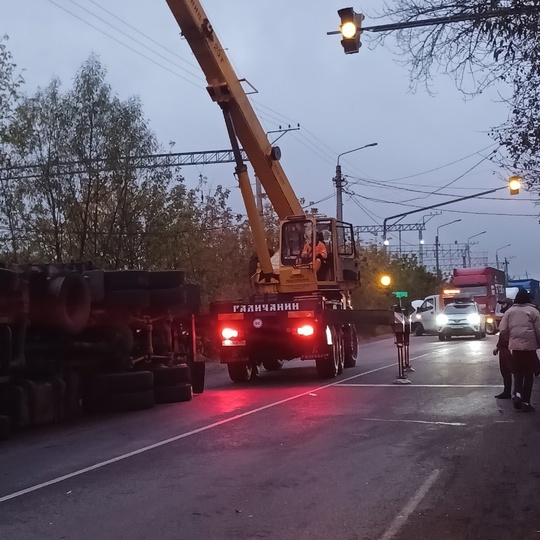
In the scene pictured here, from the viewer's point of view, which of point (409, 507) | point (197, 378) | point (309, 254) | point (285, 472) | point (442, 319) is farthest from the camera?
point (442, 319)

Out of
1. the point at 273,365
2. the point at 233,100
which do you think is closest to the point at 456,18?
the point at 233,100

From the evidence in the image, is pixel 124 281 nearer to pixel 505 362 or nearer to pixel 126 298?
pixel 126 298

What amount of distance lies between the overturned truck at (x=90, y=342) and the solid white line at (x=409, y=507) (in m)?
5.72

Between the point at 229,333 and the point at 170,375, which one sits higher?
the point at 229,333

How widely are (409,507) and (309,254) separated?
12987 mm

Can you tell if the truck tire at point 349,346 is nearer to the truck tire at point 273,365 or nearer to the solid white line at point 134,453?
the truck tire at point 273,365

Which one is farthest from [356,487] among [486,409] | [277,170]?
[277,170]

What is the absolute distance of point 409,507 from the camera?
7.18m

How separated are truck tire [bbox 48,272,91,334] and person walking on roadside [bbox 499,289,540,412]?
633 centimetres

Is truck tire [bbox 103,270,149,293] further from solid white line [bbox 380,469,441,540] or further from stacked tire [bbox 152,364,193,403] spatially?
solid white line [bbox 380,469,441,540]

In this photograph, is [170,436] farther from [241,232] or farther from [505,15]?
[241,232]

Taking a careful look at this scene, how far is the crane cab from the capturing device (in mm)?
19922

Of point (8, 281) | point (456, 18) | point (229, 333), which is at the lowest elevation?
point (229, 333)

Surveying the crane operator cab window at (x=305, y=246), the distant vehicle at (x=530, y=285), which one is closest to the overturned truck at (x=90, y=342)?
the crane operator cab window at (x=305, y=246)
